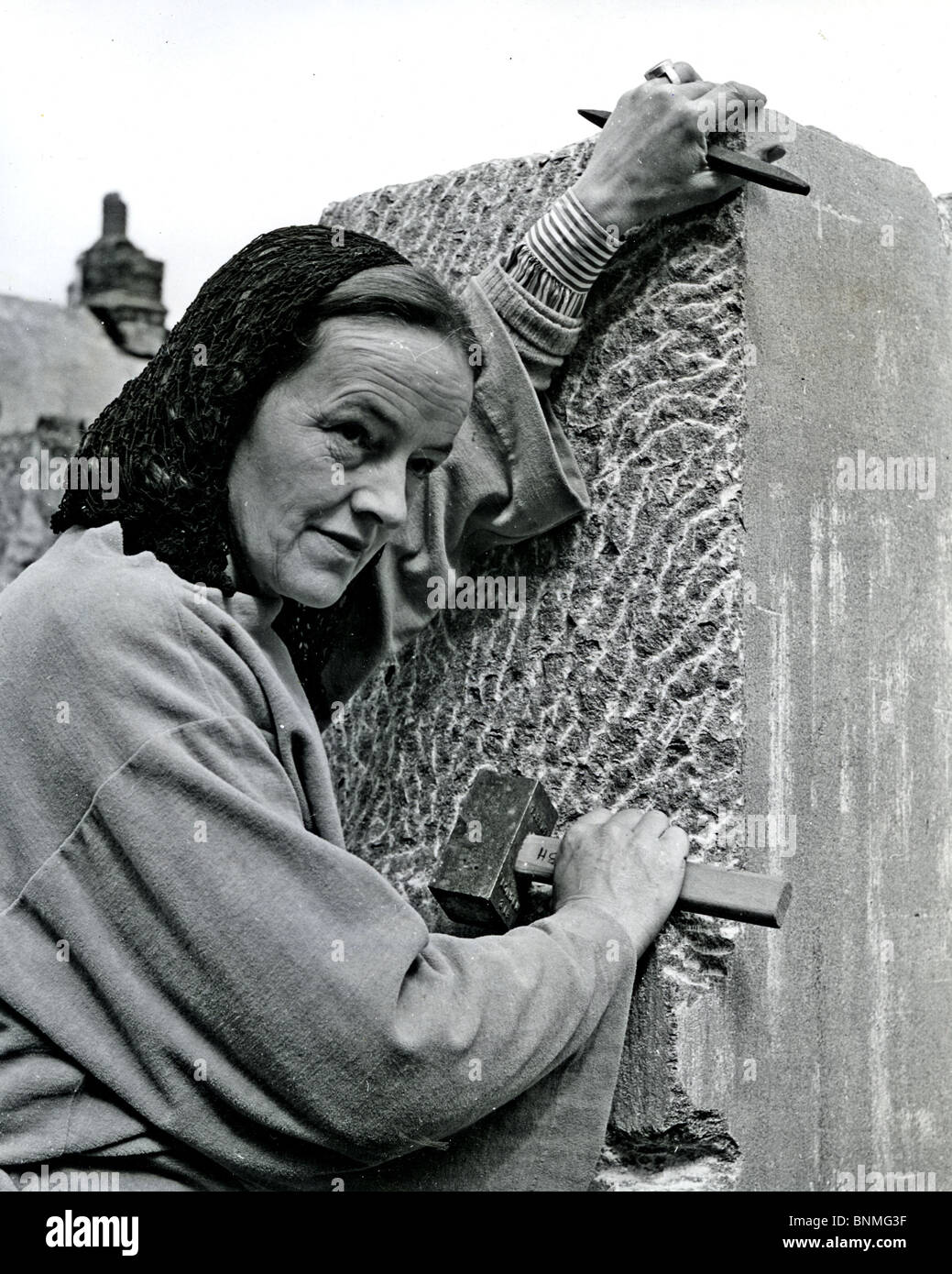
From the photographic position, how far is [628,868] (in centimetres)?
181

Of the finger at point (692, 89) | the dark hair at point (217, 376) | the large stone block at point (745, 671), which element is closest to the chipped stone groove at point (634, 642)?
the large stone block at point (745, 671)

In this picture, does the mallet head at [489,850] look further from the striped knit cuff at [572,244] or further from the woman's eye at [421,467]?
the striped knit cuff at [572,244]

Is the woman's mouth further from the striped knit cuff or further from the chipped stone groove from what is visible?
the striped knit cuff

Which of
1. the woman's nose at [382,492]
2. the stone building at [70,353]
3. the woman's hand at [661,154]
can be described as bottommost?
the woman's nose at [382,492]

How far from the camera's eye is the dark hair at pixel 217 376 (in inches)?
69.2

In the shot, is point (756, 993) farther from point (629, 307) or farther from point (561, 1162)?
point (629, 307)

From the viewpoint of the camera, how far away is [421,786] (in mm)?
2168

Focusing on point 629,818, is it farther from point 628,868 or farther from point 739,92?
point 739,92

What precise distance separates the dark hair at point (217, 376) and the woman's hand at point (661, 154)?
26cm

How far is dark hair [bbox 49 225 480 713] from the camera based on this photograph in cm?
176

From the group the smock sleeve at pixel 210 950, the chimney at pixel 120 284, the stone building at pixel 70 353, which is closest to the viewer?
the smock sleeve at pixel 210 950

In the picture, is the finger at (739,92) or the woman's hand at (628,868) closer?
the woman's hand at (628,868)

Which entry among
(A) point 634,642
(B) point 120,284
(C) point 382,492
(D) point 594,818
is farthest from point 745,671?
(B) point 120,284

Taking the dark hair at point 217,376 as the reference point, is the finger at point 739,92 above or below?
above
